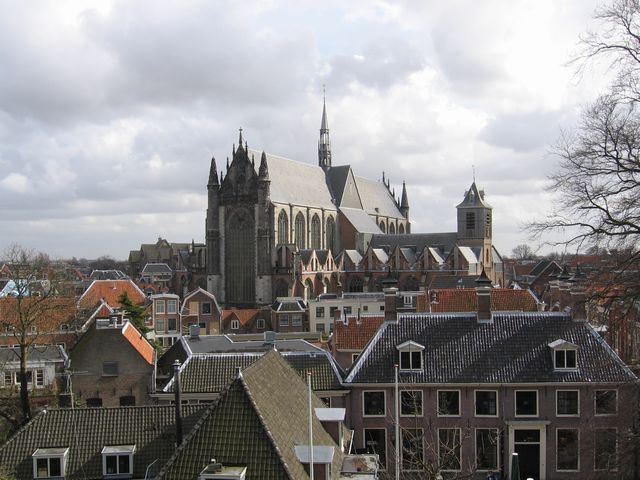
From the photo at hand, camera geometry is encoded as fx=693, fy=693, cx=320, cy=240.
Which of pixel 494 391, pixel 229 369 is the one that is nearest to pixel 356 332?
pixel 229 369

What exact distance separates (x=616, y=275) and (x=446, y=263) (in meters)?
79.4

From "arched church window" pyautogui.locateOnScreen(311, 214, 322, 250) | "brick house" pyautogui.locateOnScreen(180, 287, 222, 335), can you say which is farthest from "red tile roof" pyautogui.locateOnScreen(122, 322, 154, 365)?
"arched church window" pyautogui.locateOnScreen(311, 214, 322, 250)

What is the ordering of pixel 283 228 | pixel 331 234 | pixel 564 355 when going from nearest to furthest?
pixel 564 355 < pixel 283 228 < pixel 331 234

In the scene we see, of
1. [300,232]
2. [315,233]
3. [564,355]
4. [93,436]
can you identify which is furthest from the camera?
[315,233]

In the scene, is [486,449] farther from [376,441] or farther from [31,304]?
[31,304]

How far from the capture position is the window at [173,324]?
69.4 metres

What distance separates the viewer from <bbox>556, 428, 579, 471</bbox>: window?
87.9 feet

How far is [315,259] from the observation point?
9119 centimetres

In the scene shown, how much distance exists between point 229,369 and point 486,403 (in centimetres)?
1065

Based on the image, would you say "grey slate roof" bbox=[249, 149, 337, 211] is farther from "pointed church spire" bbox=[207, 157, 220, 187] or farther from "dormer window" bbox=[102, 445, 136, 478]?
"dormer window" bbox=[102, 445, 136, 478]

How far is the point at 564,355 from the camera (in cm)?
2766

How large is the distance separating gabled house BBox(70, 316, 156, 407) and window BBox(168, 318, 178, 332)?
121ft

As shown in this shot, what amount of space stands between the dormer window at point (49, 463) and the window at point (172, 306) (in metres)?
50.1

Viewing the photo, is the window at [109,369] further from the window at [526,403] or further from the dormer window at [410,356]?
the window at [526,403]
